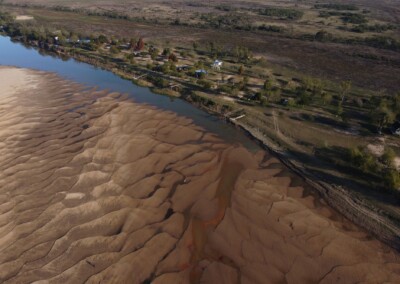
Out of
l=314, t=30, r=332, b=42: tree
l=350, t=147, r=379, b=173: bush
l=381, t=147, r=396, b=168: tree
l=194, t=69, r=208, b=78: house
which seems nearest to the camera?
l=350, t=147, r=379, b=173: bush

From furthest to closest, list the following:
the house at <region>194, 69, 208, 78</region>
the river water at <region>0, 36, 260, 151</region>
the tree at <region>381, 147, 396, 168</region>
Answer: the house at <region>194, 69, 208, 78</region> < the river water at <region>0, 36, 260, 151</region> < the tree at <region>381, 147, 396, 168</region>

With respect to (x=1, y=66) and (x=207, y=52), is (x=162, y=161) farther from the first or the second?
(x=1, y=66)

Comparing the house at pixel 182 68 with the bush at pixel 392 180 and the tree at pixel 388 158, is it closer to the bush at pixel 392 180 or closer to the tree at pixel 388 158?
the tree at pixel 388 158

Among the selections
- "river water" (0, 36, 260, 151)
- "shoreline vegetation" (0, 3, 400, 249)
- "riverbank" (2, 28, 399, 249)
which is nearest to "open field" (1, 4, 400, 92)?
"shoreline vegetation" (0, 3, 400, 249)

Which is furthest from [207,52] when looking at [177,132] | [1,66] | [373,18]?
[373,18]

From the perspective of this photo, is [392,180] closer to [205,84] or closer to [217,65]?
[205,84]

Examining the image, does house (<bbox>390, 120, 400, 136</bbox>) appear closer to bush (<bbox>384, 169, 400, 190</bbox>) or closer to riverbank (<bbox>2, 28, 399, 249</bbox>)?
bush (<bbox>384, 169, 400, 190</bbox>)

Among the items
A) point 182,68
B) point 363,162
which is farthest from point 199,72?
point 363,162
